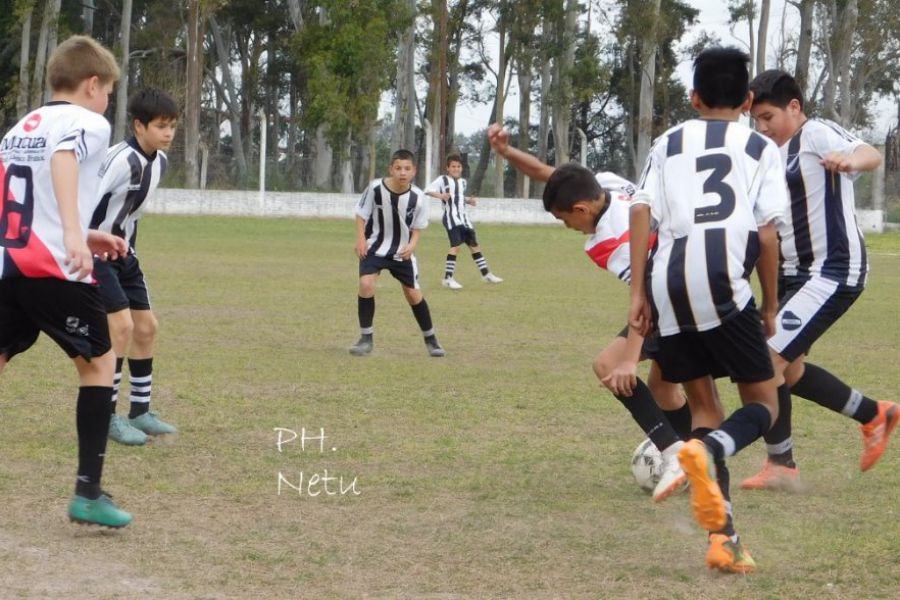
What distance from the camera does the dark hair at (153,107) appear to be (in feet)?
21.2

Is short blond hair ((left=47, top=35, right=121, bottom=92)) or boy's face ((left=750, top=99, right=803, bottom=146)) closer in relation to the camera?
short blond hair ((left=47, top=35, right=121, bottom=92))

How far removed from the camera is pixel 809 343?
5688 millimetres

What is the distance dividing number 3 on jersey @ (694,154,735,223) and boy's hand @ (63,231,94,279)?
207 cm

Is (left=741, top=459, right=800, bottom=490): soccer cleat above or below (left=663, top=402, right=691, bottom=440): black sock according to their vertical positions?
below

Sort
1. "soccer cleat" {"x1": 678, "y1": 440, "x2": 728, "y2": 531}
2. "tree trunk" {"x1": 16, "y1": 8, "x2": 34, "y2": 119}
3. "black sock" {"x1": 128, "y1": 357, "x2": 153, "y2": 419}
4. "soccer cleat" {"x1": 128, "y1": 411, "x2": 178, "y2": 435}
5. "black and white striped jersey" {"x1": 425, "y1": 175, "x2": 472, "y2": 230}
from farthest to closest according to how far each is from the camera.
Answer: "tree trunk" {"x1": 16, "y1": 8, "x2": 34, "y2": 119} → "black and white striped jersey" {"x1": 425, "y1": 175, "x2": 472, "y2": 230} → "black sock" {"x1": 128, "y1": 357, "x2": 153, "y2": 419} → "soccer cleat" {"x1": 128, "y1": 411, "x2": 178, "y2": 435} → "soccer cleat" {"x1": 678, "y1": 440, "x2": 728, "y2": 531}

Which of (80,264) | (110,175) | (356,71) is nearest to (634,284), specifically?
(80,264)

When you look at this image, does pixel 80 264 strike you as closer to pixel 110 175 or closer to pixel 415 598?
pixel 415 598

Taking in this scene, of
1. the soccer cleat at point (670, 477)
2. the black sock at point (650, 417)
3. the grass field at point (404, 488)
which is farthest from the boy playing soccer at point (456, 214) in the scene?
the soccer cleat at point (670, 477)

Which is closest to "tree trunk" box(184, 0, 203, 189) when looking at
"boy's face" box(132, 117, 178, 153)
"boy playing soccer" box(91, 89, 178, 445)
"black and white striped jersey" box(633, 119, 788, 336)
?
"boy playing soccer" box(91, 89, 178, 445)

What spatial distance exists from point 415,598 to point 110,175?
3224mm

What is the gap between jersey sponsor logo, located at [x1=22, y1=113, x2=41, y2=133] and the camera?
15.5 ft

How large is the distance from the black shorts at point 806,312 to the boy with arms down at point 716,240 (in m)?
0.93

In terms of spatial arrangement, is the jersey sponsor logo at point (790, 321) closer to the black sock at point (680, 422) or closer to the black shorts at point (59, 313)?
the black sock at point (680, 422)

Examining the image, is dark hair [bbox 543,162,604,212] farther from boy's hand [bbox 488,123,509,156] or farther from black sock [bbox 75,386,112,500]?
black sock [bbox 75,386,112,500]
